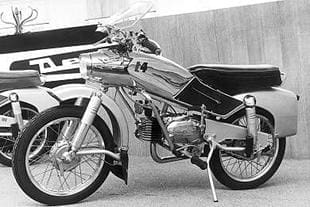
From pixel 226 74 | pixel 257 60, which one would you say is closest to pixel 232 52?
pixel 257 60

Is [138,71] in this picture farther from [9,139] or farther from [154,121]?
[9,139]

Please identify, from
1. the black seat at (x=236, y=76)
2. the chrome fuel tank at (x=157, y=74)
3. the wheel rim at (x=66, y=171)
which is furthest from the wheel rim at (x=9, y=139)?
the black seat at (x=236, y=76)

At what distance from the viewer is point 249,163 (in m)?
3.36

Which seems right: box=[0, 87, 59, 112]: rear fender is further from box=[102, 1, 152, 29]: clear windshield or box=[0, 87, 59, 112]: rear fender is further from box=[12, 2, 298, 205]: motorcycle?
box=[102, 1, 152, 29]: clear windshield

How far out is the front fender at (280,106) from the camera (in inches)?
127

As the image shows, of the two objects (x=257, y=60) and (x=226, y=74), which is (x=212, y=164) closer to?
(x=226, y=74)

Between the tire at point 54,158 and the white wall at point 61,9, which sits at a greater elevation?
the white wall at point 61,9

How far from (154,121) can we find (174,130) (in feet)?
0.43

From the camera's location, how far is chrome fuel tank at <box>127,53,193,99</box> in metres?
2.99

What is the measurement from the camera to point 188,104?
3.11 m

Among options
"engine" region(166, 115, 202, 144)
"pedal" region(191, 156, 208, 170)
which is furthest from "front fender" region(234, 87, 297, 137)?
"pedal" region(191, 156, 208, 170)

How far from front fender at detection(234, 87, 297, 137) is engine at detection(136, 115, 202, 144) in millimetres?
349

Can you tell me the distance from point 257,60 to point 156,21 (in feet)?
2.93

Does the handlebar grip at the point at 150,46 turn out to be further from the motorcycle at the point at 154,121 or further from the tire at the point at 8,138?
the tire at the point at 8,138
